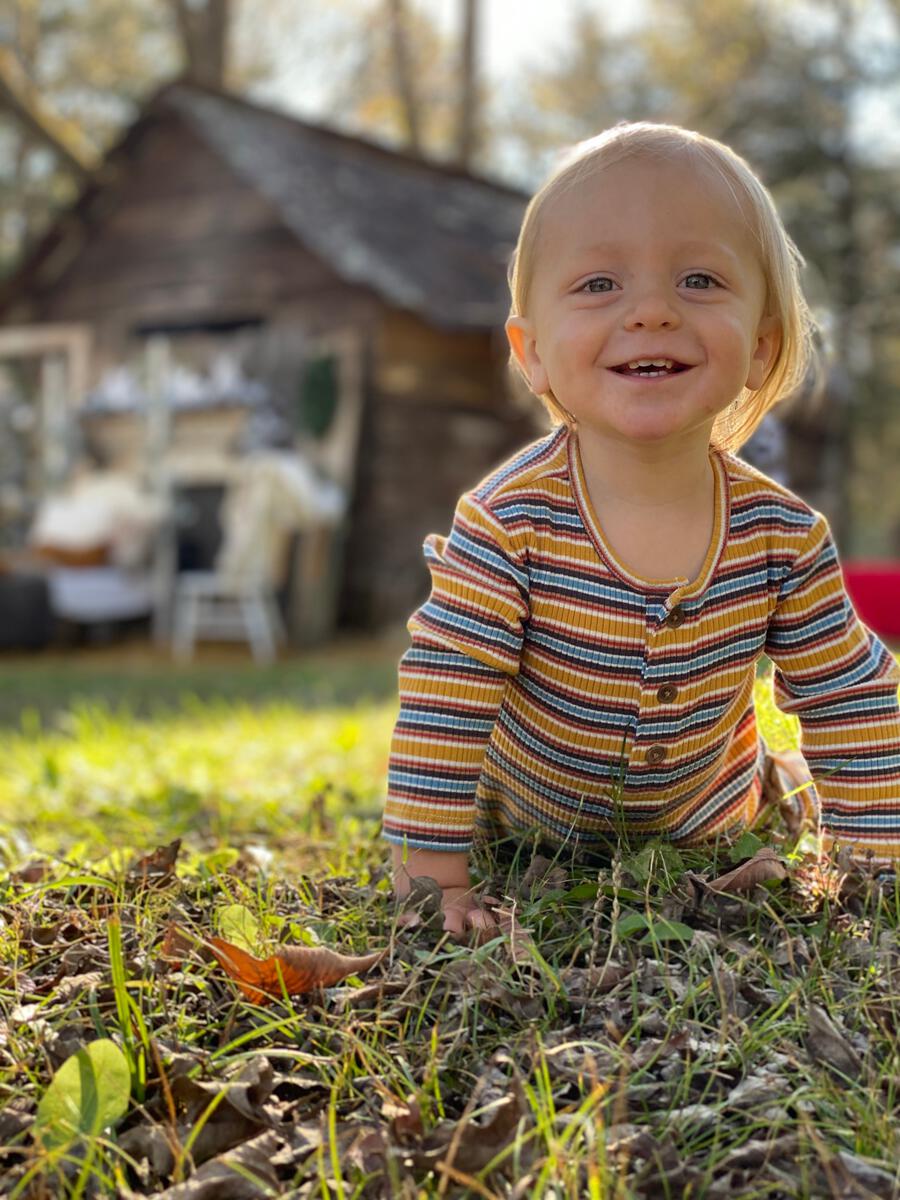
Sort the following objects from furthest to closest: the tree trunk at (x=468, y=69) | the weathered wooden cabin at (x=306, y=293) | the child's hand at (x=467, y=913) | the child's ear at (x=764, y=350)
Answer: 1. the tree trunk at (x=468, y=69)
2. the weathered wooden cabin at (x=306, y=293)
3. the child's ear at (x=764, y=350)
4. the child's hand at (x=467, y=913)

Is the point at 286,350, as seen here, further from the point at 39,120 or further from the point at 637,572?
the point at 637,572

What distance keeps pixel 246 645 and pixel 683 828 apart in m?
9.21

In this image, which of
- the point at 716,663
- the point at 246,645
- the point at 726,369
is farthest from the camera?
the point at 246,645

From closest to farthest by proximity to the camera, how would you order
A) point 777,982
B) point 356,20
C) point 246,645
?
point 777,982, point 246,645, point 356,20

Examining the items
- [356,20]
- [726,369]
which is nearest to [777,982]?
[726,369]

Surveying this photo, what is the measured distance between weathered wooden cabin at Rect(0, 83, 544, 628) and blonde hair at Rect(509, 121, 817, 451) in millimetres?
8280

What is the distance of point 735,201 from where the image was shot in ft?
6.48

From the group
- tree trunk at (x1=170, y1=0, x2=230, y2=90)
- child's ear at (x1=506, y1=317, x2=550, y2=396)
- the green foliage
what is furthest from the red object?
tree trunk at (x1=170, y1=0, x2=230, y2=90)

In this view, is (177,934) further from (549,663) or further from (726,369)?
(726,369)

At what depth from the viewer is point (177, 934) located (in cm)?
185

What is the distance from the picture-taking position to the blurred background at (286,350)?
1089 cm

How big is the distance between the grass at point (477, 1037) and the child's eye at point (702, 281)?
0.91m

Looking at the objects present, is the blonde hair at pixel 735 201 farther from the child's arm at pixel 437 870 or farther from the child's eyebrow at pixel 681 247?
the child's arm at pixel 437 870

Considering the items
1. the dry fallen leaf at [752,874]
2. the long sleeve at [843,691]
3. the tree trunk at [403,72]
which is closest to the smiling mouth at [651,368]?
the long sleeve at [843,691]
